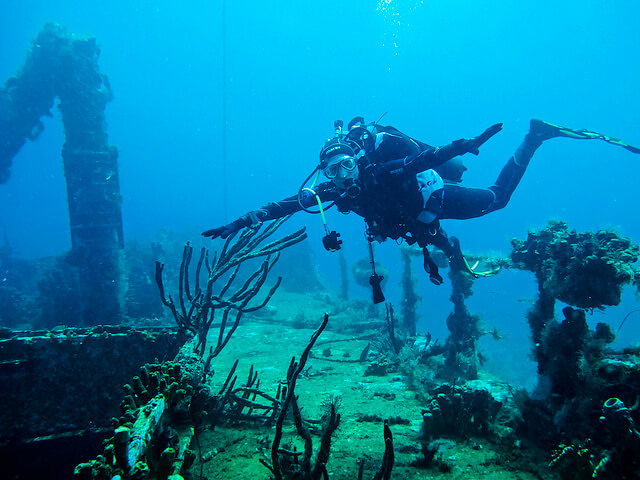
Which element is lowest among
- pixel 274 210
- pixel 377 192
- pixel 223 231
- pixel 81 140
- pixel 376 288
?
pixel 376 288

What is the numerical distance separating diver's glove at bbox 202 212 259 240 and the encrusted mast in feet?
25.6

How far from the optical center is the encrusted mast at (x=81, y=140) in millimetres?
10836

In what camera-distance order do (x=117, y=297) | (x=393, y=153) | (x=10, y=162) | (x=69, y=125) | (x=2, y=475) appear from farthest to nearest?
(x=10, y=162), (x=69, y=125), (x=117, y=297), (x=393, y=153), (x=2, y=475)

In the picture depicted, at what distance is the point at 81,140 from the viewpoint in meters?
12.0

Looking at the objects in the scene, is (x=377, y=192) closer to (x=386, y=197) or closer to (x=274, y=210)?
(x=386, y=197)

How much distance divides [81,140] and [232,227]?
10.3m

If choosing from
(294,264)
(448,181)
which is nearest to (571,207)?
(294,264)

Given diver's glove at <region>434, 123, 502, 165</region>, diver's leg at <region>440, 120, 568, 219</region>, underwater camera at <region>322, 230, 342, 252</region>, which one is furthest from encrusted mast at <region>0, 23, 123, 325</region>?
diver's glove at <region>434, 123, 502, 165</region>

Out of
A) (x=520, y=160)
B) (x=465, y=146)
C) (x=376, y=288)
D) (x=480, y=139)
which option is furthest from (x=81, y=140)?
(x=520, y=160)

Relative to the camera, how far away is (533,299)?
530 cm

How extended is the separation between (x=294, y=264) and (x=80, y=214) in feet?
51.0

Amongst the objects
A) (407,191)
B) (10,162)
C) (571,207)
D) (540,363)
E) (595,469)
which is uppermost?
(571,207)

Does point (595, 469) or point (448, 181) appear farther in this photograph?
point (448, 181)

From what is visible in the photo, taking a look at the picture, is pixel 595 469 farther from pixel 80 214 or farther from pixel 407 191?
pixel 80 214
